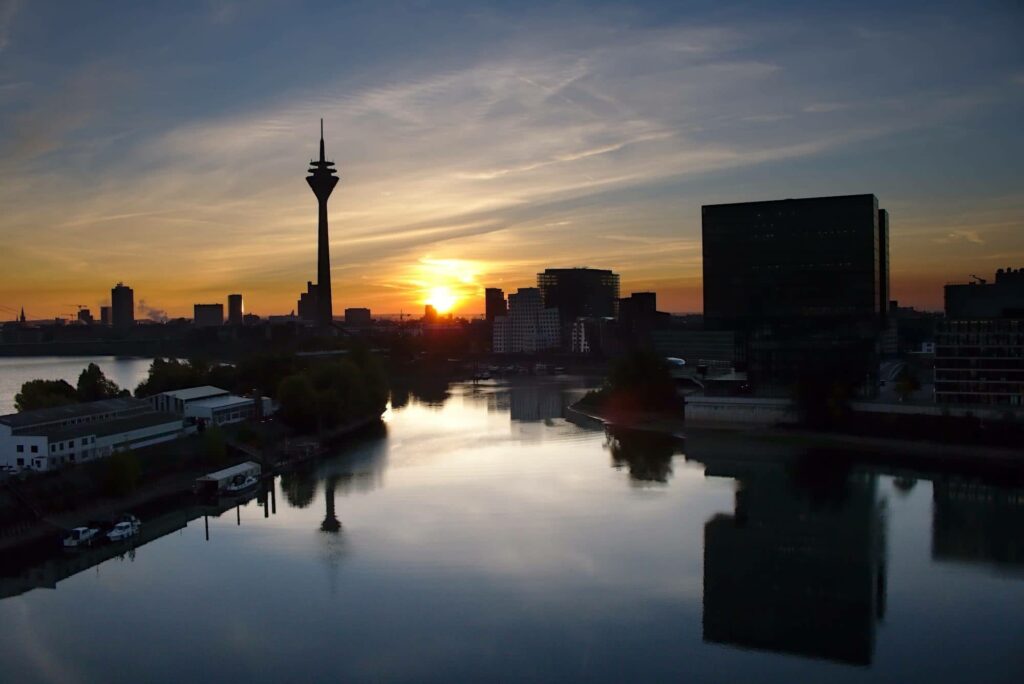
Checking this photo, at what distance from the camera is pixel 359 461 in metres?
16.1

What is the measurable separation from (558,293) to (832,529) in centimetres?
5161

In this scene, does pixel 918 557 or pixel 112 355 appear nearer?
pixel 918 557

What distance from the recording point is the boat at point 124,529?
33.9 ft

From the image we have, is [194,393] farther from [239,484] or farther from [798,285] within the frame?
[798,285]

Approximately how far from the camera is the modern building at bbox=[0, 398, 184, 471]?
1189 cm

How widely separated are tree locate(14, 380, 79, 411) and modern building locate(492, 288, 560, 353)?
38.1 meters

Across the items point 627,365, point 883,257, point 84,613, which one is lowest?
point 84,613

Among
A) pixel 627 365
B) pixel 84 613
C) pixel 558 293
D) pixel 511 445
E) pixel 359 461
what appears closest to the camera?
pixel 84 613

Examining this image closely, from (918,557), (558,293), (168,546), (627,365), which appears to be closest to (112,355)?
(558,293)

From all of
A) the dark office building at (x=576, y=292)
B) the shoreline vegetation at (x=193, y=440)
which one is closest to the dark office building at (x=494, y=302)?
the dark office building at (x=576, y=292)

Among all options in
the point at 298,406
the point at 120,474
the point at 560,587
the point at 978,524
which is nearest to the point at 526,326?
the point at 298,406

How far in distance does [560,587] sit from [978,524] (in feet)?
19.1

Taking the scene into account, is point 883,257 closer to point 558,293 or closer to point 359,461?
point 359,461

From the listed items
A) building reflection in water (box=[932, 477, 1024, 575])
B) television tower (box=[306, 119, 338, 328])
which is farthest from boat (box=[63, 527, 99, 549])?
television tower (box=[306, 119, 338, 328])
